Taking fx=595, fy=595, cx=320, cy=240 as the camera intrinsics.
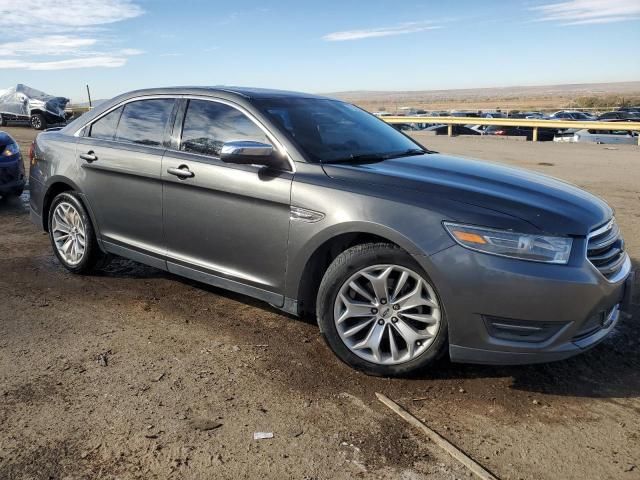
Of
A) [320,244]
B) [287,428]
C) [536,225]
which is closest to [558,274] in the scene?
[536,225]

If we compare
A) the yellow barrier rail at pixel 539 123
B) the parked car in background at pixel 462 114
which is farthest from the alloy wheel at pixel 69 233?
the parked car in background at pixel 462 114

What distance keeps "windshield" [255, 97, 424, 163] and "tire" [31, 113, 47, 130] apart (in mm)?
25036

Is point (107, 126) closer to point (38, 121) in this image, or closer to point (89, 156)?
point (89, 156)

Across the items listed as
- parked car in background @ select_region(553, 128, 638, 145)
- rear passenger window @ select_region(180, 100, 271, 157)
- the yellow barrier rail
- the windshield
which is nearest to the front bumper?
the windshield

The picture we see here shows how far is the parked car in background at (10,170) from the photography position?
26.1 ft

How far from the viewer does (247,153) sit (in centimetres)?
365

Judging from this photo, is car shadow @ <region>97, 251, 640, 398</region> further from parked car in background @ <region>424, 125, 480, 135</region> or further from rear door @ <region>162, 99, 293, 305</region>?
parked car in background @ <region>424, 125, 480, 135</region>

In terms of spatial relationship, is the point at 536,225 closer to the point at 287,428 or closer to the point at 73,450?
the point at 287,428

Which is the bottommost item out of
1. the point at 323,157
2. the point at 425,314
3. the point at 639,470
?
the point at 639,470

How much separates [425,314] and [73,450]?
6.26 ft

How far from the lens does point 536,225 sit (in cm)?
311

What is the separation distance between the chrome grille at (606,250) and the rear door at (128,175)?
9.60ft

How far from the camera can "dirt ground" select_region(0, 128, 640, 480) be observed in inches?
105

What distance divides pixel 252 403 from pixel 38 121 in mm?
26949
